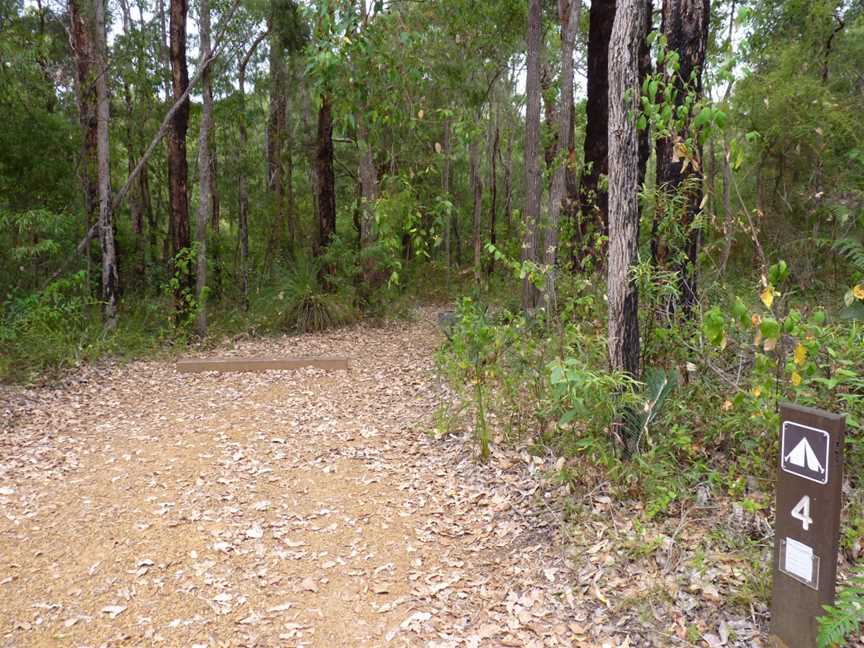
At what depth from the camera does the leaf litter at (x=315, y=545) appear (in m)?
2.89

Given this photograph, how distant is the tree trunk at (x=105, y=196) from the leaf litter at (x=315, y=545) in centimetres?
337

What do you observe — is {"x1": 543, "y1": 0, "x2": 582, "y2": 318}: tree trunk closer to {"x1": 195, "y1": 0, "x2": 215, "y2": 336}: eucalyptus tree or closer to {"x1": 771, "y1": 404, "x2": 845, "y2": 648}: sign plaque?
{"x1": 771, "y1": 404, "x2": 845, "y2": 648}: sign plaque

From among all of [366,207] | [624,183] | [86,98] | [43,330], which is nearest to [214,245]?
[86,98]

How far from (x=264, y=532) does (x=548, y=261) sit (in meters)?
4.24

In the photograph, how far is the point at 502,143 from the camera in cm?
2380

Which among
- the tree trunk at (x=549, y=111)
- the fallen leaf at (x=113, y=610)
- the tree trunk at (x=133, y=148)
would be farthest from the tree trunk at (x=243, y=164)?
the fallen leaf at (x=113, y=610)

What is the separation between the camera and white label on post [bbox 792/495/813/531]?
7.20ft

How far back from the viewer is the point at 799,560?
2246 millimetres

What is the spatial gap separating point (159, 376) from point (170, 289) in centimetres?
255

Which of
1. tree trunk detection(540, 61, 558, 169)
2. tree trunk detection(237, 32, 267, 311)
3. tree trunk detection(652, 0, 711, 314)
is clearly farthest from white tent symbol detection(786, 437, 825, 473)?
tree trunk detection(237, 32, 267, 311)

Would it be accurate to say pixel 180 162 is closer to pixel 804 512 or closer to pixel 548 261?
pixel 548 261

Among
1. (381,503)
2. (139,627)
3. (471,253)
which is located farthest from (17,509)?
(471,253)

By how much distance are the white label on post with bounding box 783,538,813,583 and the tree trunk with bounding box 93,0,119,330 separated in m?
9.28

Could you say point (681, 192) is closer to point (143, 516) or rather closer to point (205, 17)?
point (143, 516)
